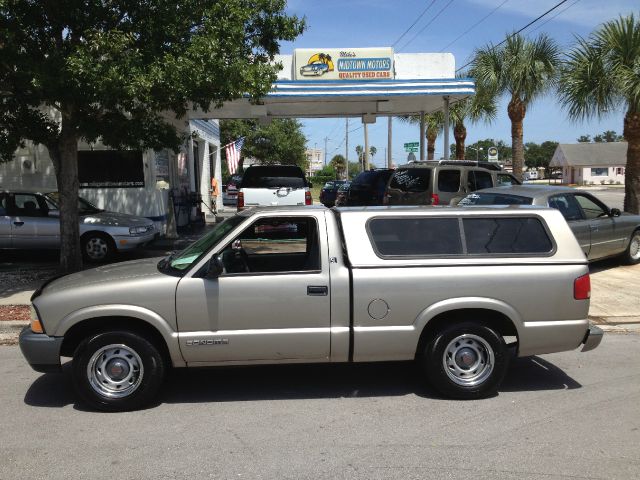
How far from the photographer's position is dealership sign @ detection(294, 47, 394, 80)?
1404 cm

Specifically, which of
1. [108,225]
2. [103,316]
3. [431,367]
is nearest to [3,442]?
[103,316]

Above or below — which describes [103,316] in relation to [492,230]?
below

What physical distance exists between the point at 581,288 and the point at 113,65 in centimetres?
614

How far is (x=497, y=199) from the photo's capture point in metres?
9.41

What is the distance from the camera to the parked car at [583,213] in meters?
9.20

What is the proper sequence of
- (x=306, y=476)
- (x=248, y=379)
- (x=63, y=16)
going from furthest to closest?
1. (x=63, y=16)
2. (x=248, y=379)
3. (x=306, y=476)

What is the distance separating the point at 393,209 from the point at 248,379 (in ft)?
7.03

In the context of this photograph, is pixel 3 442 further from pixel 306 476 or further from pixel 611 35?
pixel 611 35

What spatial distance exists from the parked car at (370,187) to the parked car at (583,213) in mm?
6645

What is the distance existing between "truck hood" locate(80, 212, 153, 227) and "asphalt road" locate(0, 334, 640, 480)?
598cm

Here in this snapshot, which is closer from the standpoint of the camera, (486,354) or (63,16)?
(486,354)

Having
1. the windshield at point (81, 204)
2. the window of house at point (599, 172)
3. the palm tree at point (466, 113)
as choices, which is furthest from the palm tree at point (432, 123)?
the window of house at point (599, 172)

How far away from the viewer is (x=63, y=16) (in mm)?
8086

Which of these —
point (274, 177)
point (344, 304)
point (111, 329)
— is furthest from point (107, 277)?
point (274, 177)
